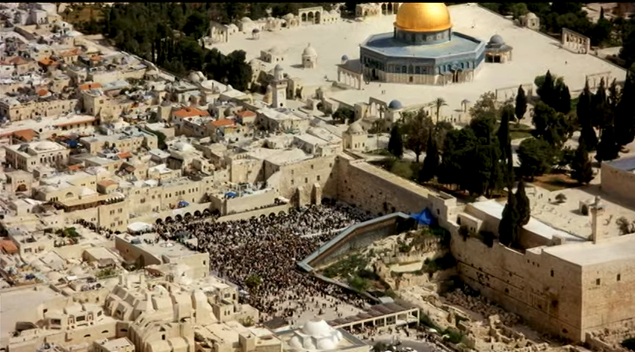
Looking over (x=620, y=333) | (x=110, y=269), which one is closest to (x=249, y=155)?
(x=110, y=269)

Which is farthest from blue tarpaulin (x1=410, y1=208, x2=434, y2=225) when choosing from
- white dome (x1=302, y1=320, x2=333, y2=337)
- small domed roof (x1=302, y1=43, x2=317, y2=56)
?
small domed roof (x1=302, y1=43, x2=317, y2=56)

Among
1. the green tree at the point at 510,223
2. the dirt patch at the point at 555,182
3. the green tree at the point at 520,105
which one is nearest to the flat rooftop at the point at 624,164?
the dirt patch at the point at 555,182

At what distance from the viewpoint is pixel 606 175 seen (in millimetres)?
62000

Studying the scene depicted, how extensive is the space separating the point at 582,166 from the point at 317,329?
15.5 m

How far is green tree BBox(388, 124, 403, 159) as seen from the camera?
64875 mm

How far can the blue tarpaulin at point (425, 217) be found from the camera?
60.0 meters

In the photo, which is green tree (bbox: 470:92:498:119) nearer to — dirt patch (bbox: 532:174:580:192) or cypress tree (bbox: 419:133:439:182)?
dirt patch (bbox: 532:174:580:192)

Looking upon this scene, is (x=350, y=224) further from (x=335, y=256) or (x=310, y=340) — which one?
(x=310, y=340)

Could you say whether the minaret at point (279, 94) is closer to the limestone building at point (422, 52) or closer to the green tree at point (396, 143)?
the limestone building at point (422, 52)

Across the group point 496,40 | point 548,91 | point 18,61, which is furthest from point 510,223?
point 18,61

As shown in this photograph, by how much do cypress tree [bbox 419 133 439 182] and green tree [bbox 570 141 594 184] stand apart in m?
4.41

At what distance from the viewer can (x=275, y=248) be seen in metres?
59.8

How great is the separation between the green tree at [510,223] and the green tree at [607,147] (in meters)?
7.93

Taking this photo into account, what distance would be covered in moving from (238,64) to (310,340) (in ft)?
88.2
